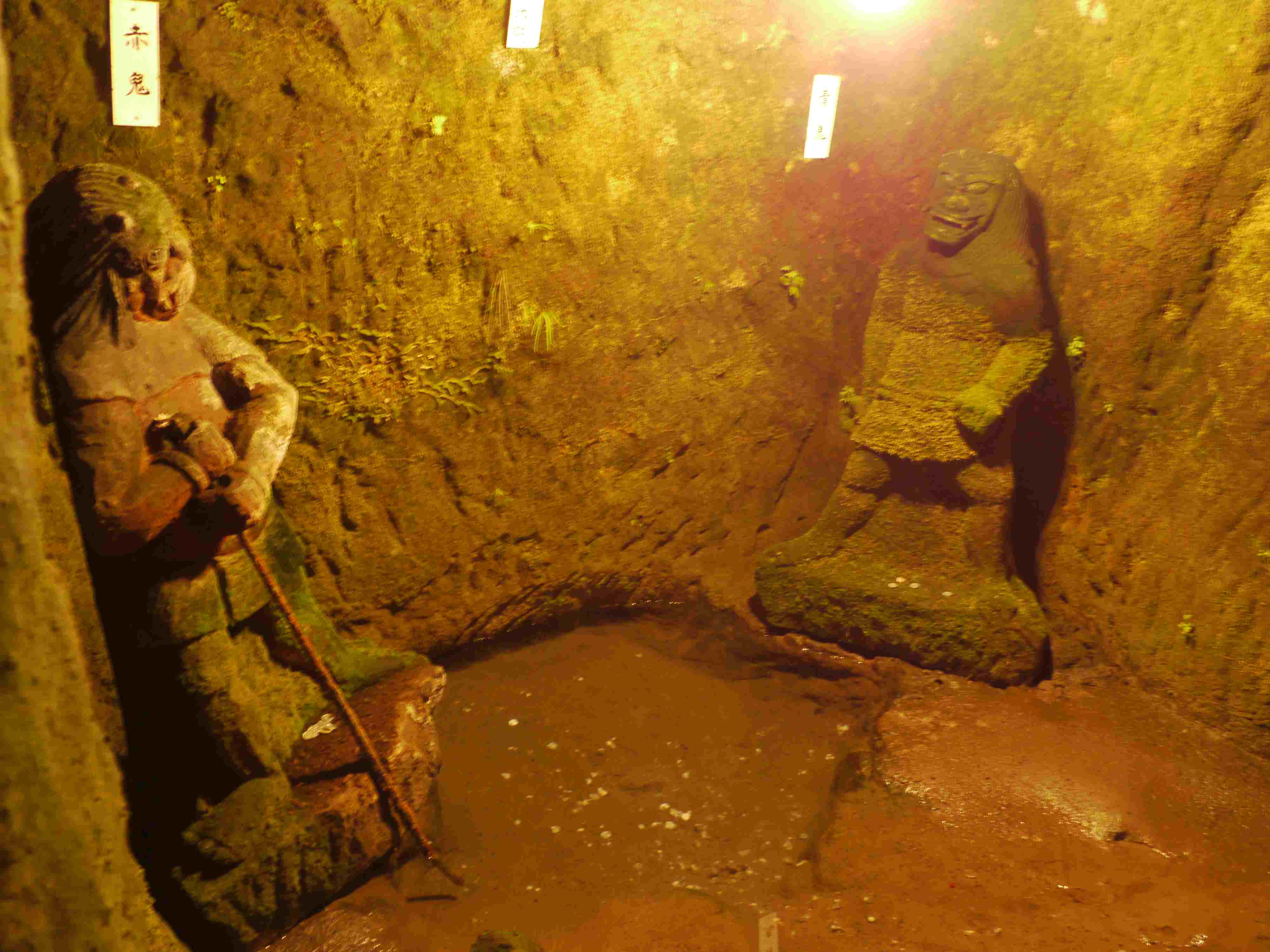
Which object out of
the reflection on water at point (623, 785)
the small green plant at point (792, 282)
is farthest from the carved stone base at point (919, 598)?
the small green plant at point (792, 282)

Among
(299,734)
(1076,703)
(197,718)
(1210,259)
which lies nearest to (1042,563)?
(1076,703)

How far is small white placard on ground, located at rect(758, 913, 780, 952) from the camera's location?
2.79 meters

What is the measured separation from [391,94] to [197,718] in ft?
7.82

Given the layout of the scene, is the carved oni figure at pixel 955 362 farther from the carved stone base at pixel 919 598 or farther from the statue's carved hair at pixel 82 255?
the statue's carved hair at pixel 82 255

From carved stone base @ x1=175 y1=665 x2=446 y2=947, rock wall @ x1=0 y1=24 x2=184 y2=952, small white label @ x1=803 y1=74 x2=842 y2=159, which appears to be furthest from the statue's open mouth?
rock wall @ x1=0 y1=24 x2=184 y2=952

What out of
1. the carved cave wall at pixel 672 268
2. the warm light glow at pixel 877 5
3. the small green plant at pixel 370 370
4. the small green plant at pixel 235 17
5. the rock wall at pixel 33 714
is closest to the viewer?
the rock wall at pixel 33 714

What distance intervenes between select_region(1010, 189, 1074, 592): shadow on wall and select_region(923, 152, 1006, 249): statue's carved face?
0.33 meters

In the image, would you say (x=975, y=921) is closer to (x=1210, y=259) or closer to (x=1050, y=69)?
(x=1210, y=259)

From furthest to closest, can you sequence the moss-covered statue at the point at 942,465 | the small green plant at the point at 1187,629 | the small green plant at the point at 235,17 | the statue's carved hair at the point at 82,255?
the moss-covered statue at the point at 942,465 → the small green plant at the point at 1187,629 → the small green plant at the point at 235,17 → the statue's carved hair at the point at 82,255

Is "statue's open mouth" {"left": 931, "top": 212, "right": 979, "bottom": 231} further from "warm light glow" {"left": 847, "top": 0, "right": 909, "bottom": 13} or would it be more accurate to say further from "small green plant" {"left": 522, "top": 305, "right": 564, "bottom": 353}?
"small green plant" {"left": 522, "top": 305, "right": 564, "bottom": 353}

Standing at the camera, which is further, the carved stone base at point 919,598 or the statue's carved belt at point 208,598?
the carved stone base at point 919,598

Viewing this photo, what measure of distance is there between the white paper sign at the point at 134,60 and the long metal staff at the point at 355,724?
152 centimetres

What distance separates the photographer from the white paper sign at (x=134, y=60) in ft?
9.44

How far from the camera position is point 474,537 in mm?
4137
